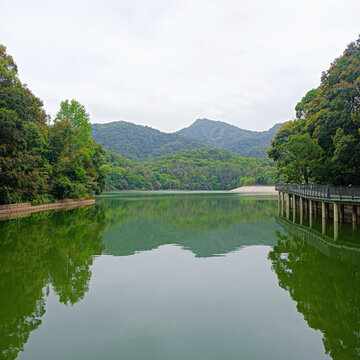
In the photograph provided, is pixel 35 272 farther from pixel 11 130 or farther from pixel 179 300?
pixel 11 130

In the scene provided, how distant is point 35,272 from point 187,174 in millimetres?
133887

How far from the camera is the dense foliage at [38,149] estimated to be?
26078 mm

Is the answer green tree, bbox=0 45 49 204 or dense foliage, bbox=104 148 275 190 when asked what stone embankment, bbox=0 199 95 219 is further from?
dense foliage, bbox=104 148 275 190

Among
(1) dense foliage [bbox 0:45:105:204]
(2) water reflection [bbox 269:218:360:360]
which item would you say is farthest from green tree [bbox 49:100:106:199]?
(2) water reflection [bbox 269:218:360:360]

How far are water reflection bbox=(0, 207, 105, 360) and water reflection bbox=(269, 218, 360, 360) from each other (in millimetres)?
5605

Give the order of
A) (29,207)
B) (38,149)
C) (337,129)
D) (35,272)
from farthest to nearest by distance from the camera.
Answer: (38,149)
(29,207)
(337,129)
(35,272)

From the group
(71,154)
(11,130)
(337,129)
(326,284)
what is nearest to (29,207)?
(11,130)

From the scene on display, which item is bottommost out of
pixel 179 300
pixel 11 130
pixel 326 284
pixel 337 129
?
pixel 326 284

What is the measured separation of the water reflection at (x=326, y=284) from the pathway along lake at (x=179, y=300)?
3cm

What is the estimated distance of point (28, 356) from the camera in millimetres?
5559

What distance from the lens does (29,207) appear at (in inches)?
1325

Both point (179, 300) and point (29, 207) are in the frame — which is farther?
point (29, 207)

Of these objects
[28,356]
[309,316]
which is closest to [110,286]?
[28,356]

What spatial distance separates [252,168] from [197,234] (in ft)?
418
